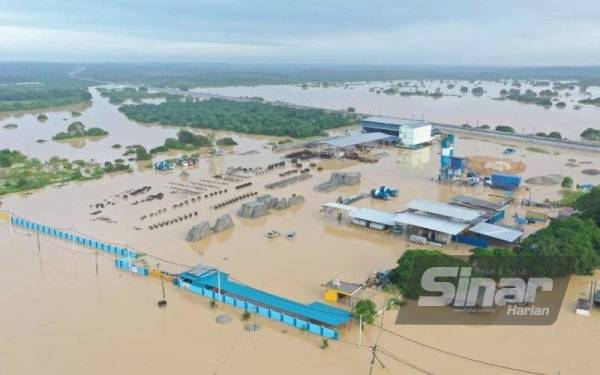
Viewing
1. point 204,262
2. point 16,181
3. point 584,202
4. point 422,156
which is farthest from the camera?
point 422,156

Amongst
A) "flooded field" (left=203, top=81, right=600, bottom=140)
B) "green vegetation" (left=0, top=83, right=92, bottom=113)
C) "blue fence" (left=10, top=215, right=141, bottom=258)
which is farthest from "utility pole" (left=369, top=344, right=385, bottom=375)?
"green vegetation" (left=0, top=83, right=92, bottom=113)

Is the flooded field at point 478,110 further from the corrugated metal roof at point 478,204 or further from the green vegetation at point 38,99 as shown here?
the green vegetation at point 38,99

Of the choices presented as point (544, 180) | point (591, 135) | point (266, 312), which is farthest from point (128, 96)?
point (266, 312)

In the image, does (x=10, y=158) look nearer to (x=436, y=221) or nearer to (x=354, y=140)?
(x=354, y=140)

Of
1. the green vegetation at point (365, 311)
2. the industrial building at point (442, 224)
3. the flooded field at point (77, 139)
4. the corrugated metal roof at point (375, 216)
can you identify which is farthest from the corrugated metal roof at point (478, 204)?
the flooded field at point (77, 139)

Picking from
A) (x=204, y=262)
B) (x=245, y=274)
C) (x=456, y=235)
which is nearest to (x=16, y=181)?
(x=204, y=262)

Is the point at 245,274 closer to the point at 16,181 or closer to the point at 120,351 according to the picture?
the point at 120,351
